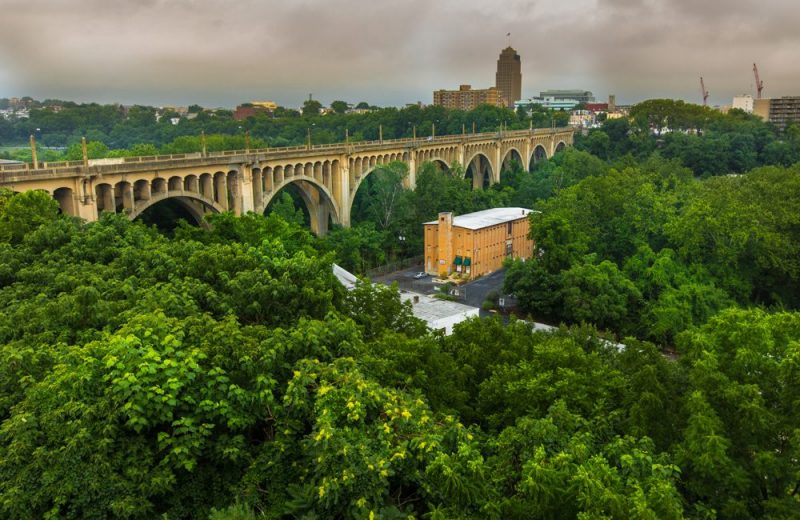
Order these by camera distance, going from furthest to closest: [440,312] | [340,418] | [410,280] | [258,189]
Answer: [410,280] → [258,189] → [440,312] → [340,418]

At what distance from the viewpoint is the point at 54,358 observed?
14875mm

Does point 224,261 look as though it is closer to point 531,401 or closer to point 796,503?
point 531,401

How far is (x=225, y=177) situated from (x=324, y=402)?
37621mm

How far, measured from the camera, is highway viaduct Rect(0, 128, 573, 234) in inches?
1473

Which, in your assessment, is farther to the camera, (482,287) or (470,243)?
(470,243)

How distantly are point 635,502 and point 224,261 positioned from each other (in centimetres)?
1597

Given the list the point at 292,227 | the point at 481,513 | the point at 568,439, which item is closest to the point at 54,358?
the point at 481,513

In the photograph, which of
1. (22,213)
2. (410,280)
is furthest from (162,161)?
(410,280)

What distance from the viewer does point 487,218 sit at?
196 feet

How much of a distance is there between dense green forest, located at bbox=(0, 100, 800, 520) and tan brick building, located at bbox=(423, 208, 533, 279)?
2936 centimetres

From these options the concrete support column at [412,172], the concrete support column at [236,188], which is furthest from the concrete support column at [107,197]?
the concrete support column at [412,172]

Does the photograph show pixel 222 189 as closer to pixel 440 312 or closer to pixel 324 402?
pixel 440 312

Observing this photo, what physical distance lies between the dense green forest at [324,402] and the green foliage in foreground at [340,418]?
5cm

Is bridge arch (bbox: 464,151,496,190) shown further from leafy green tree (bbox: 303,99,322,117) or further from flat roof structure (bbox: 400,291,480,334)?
leafy green tree (bbox: 303,99,322,117)
